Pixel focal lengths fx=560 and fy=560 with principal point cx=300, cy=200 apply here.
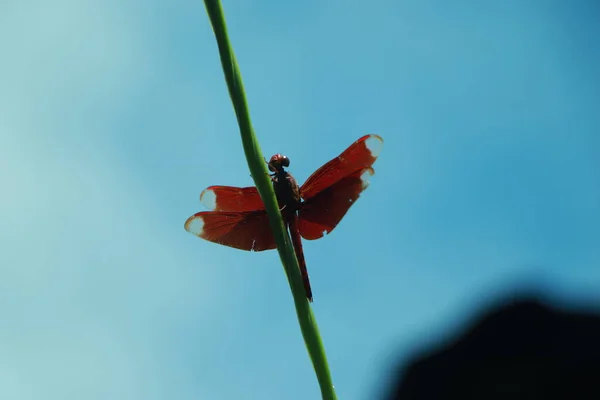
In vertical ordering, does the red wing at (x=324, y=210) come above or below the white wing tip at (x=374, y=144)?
below

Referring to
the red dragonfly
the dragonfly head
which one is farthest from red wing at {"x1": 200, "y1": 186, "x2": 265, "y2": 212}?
the dragonfly head

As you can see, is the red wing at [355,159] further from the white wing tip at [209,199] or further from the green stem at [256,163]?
the green stem at [256,163]

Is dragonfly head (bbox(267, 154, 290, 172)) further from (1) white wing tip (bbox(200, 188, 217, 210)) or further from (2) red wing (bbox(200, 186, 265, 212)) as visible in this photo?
(1) white wing tip (bbox(200, 188, 217, 210))

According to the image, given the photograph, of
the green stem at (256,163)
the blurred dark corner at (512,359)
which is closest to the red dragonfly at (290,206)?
the green stem at (256,163)

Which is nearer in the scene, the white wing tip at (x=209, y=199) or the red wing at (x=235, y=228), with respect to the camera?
the red wing at (x=235, y=228)

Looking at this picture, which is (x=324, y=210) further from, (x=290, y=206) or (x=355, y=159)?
(x=355, y=159)
